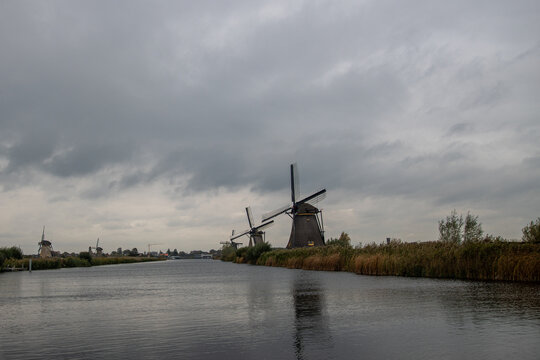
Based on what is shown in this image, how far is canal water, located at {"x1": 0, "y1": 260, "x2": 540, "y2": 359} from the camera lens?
A: 33.4ft

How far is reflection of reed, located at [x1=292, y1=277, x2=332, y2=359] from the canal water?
0.9 inches

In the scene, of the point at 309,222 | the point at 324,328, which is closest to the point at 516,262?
the point at 324,328

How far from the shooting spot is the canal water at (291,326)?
33.4 ft

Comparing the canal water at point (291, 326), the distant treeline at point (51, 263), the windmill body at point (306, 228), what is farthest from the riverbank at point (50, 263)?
the canal water at point (291, 326)

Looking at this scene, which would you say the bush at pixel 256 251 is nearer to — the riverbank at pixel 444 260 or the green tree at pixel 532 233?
the riverbank at pixel 444 260

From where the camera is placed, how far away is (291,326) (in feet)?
43.8

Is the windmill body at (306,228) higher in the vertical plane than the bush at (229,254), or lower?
higher

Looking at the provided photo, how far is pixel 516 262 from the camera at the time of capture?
23391 mm

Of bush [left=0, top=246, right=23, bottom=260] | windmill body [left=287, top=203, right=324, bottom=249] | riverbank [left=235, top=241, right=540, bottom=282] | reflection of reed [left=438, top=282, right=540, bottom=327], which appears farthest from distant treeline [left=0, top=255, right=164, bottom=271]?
reflection of reed [left=438, top=282, right=540, bottom=327]

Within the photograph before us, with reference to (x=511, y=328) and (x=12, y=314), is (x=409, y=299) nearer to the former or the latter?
(x=511, y=328)

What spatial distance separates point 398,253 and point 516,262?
410 inches

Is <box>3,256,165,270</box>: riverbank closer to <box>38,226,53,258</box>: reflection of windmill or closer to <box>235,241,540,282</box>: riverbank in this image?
<box>38,226,53,258</box>: reflection of windmill

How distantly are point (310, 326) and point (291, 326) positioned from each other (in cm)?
52

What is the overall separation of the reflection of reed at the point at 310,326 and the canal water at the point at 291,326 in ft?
0.08
